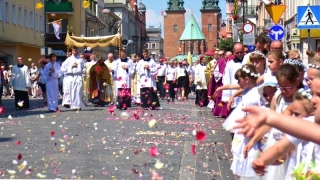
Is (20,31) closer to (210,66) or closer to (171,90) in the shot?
(171,90)

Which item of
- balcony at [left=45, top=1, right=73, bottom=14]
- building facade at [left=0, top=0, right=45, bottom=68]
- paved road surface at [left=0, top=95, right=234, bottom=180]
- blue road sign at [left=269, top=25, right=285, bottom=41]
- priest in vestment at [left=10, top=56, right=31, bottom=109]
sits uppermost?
balcony at [left=45, top=1, right=73, bottom=14]

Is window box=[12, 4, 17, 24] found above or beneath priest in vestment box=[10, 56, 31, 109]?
above

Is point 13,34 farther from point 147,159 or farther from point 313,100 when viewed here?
point 313,100

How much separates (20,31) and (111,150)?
43.8m

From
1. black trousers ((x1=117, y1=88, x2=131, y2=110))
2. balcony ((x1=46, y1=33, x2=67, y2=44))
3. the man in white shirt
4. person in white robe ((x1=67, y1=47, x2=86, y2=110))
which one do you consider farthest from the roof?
person in white robe ((x1=67, y1=47, x2=86, y2=110))

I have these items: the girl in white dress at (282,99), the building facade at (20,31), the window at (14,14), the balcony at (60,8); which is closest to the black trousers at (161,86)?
the building facade at (20,31)

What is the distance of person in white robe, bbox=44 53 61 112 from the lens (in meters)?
23.9

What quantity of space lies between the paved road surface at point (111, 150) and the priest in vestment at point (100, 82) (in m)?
8.17

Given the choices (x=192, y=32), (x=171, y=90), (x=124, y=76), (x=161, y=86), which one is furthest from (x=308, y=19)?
(x=192, y=32)

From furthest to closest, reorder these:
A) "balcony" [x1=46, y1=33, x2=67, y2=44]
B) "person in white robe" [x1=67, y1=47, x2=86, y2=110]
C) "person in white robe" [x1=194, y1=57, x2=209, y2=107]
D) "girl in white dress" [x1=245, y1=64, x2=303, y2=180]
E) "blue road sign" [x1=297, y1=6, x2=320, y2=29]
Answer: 1. "balcony" [x1=46, y1=33, x2=67, y2=44]
2. "person in white robe" [x1=194, y1=57, x2=209, y2=107]
3. "person in white robe" [x1=67, y1=47, x2=86, y2=110]
4. "blue road sign" [x1=297, y1=6, x2=320, y2=29]
5. "girl in white dress" [x1=245, y1=64, x2=303, y2=180]

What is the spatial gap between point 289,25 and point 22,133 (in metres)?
33.7

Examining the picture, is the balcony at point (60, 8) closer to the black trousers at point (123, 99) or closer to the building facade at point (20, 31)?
the building facade at point (20, 31)

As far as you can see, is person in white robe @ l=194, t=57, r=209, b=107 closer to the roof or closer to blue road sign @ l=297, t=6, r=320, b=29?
blue road sign @ l=297, t=6, r=320, b=29

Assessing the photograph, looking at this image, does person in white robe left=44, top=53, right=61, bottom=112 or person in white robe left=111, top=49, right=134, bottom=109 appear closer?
person in white robe left=44, top=53, right=61, bottom=112
